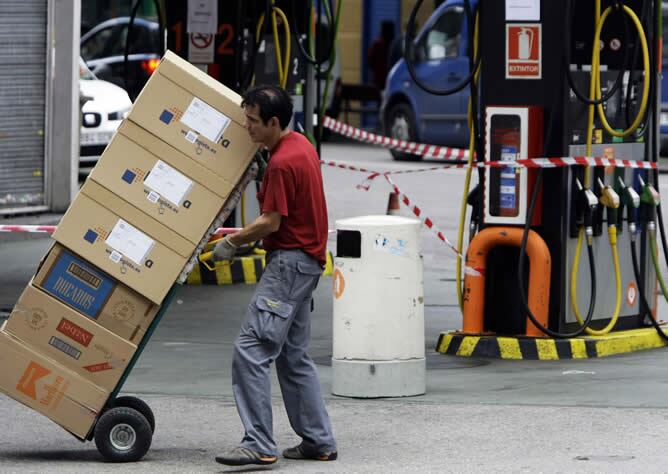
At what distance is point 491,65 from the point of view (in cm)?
1012

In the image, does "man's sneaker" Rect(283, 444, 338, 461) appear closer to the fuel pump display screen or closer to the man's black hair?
the man's black hair

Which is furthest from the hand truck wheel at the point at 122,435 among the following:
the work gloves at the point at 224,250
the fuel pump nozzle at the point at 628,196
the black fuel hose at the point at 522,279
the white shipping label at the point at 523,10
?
the fuel pump nozzle at the point at 628,196

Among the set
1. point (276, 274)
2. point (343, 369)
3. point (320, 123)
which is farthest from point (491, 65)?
point (320, 123)

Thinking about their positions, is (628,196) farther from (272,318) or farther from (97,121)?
(97,121)

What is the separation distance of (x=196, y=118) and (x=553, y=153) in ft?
10.2

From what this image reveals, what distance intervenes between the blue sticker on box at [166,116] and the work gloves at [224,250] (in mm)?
598

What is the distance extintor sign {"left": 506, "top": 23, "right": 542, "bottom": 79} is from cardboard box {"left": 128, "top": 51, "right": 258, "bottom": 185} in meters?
2.89

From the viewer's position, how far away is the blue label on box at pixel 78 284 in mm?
7559

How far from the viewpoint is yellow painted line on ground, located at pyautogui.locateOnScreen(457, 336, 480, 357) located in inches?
403

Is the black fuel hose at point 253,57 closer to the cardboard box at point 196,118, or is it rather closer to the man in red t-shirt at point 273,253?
the cardboard box at point 196,118

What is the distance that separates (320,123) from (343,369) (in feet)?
17.8

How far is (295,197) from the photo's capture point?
7.36 meters

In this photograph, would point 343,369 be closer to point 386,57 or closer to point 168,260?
point 168,260

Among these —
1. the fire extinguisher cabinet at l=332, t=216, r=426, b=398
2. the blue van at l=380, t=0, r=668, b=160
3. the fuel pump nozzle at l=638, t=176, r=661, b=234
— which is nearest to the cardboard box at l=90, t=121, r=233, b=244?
the fire extinguisher cabinet at l=332, t=216, r=426, b=398
